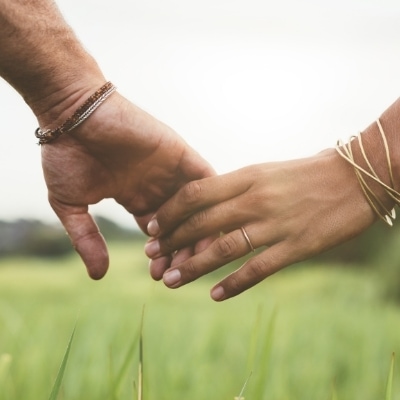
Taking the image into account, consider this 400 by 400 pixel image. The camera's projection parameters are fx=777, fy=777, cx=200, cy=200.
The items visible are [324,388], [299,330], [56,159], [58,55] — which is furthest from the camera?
[299,330]

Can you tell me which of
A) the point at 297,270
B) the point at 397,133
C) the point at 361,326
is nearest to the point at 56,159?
the point at 397,133

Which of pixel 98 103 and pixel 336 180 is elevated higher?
pixel 98 103

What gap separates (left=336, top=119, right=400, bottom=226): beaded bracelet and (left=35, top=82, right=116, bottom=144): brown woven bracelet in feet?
1.83

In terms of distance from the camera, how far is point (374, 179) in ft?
5.21

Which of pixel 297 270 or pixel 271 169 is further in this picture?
pixel 297 270

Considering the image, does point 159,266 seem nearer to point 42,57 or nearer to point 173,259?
point 173,259

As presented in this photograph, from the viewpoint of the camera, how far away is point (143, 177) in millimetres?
2004

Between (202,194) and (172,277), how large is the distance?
20 centimetres

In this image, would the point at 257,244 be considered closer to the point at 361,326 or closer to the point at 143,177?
the point at 143,177

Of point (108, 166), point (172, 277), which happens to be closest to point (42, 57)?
point (108, 166)

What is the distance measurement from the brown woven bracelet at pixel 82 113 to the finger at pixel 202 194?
286 millimetres

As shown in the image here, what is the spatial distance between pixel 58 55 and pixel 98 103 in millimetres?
146

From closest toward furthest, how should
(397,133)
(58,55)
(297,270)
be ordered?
(397,133) → (58,55) → (297,270)

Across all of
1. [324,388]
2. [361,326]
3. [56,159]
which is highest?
[56,159]
